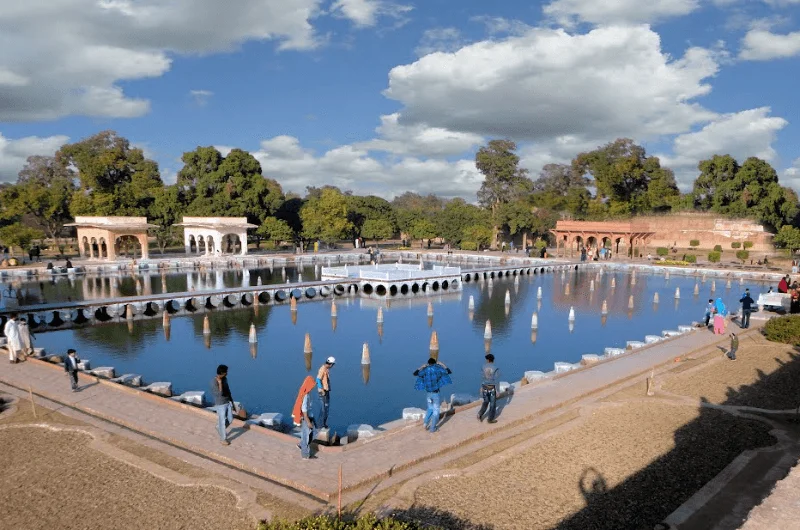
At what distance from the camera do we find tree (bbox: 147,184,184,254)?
65.9m

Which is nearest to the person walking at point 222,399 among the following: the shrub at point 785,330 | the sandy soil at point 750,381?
the sandy soil at point 750,381

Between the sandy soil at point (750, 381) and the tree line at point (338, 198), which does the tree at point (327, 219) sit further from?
the sandy soil at point (750, 381)

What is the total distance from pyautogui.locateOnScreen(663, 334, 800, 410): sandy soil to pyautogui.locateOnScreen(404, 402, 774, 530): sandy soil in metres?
1.88

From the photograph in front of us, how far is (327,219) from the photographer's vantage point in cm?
7162

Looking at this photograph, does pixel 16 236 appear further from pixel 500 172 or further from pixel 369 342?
pixel 500 172

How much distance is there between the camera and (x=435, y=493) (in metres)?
8.82

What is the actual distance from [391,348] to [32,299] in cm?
2586

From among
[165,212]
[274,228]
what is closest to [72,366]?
[274,228]

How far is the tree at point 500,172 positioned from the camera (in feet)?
275

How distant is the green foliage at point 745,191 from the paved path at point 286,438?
2369 inches

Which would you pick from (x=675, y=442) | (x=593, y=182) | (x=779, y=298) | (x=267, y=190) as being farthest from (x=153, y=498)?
(x=593, y=182)

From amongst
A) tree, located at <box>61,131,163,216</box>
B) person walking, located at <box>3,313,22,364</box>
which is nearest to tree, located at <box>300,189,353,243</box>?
tree, located at <box>61,131,163,216</box>

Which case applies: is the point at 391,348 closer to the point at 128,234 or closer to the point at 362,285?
the point at 362,285

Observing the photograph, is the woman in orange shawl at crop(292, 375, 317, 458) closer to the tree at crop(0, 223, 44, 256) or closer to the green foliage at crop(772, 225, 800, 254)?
the tree at crop(0, 223, 44, 256)
